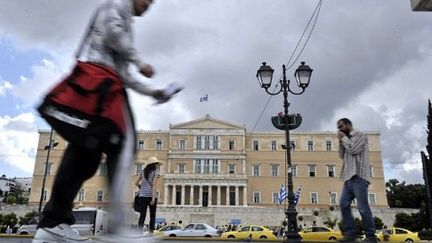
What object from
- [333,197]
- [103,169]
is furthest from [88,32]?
[333,197]

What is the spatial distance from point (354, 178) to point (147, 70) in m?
3.69

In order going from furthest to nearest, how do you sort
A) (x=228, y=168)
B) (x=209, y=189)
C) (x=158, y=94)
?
(x=228, y=168) → (x=209, y=189) → (x=158, y=94)

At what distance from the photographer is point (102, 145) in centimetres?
199

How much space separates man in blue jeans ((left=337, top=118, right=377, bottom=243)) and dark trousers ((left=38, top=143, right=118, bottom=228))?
137 inches

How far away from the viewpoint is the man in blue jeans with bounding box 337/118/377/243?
484cm

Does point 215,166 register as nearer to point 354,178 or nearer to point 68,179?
point 354,178

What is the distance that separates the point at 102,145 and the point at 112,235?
1.50 ft

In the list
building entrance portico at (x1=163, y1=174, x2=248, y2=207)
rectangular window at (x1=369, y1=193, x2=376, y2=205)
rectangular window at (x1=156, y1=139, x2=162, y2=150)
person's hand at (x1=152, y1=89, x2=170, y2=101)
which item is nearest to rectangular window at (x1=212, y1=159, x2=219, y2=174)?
building entrance portico at (x1=163, y1=174, x2=248, y2=207)

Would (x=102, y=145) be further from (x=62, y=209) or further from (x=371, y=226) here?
(x=371, y=226)

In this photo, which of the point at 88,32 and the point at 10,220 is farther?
the point at 10,220

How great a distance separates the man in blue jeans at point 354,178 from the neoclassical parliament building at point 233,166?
207ft

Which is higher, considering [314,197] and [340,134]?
[314,197]

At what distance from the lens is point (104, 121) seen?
196 centimetres

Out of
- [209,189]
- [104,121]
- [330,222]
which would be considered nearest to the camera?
[104,121]
